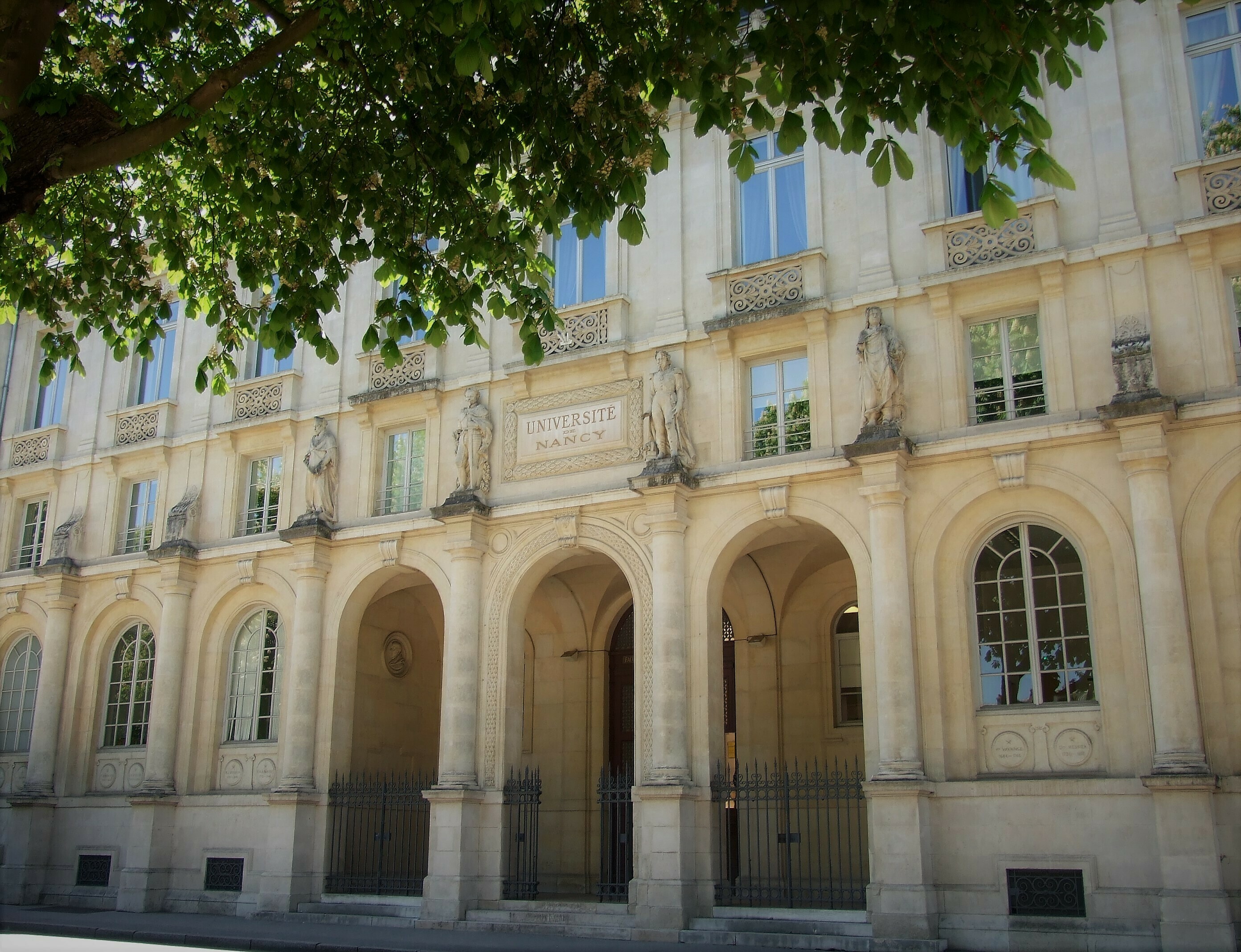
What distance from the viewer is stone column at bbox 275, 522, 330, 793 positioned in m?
20.0

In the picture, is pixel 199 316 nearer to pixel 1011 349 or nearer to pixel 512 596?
pixel 512 596

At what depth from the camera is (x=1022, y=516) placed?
15844 millimetres

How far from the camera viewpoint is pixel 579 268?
20578 mm

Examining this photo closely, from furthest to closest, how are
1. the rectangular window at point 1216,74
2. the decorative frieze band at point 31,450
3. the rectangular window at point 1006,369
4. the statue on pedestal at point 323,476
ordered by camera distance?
the decorative frieze band at point 31,450 → the statue on pedestal at point 323,476 → the rectangular window at point 1006,369 → the rectangular window at point 1216,74

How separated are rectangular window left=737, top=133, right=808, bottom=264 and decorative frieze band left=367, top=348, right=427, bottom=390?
606cm

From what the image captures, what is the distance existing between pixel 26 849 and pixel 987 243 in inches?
791

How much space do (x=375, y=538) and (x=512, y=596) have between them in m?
3.05

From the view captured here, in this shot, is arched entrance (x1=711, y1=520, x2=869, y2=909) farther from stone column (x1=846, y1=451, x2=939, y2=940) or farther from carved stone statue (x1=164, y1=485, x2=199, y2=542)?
carved stone statue (x1=164, y1=485, x2=199, y2=542)

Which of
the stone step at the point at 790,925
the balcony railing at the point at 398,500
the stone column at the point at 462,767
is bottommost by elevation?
the stone step at the point at 790,925

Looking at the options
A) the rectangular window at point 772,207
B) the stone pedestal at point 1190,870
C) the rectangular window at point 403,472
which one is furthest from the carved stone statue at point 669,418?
the stone pedestal at point 1190,870

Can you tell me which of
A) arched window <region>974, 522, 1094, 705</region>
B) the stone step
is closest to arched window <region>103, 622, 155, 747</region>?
the stone step

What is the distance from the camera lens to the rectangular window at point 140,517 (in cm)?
2406

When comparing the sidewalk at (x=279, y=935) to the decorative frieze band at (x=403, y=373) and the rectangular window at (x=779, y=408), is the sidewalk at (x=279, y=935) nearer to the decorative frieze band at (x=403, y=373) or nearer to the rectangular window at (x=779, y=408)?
the rectangular window at (x=779, y=408)

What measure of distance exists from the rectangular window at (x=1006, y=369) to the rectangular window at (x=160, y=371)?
653 inches
